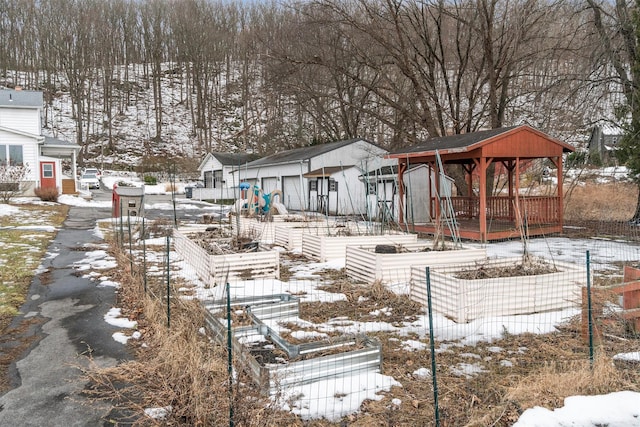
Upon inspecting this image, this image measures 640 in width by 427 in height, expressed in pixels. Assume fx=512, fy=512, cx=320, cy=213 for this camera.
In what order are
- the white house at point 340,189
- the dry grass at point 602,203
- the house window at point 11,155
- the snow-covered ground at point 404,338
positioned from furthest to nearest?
the house window at point 11,155 < the white house at point 340,189 < the dry grass at point 602,203 < the snow-covered ground at point 404,338

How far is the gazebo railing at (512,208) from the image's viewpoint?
50.0 feet

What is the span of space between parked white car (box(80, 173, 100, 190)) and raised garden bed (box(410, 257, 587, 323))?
36.3 meters

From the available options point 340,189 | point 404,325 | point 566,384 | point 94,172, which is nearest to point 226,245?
point 404,325

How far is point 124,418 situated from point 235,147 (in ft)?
169

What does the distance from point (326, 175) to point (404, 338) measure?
60.2ft

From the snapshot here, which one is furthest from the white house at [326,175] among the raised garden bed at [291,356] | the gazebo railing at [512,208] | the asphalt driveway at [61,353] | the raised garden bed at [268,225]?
the raised garden bed at [291,356]

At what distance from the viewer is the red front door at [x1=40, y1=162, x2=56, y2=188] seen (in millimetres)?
28567

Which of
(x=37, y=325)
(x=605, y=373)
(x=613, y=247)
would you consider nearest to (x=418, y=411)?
(x=605, y=373)

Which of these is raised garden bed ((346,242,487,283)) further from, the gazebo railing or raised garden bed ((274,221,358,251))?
the gazebo railing

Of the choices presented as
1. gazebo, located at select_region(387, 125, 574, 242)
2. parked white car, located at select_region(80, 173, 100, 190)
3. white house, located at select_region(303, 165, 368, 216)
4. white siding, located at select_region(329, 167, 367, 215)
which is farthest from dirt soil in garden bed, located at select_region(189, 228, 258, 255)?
parked white car, located at select_region(80, 173, 100, 190)

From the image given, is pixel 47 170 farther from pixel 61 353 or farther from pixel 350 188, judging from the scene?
pixel 61 353

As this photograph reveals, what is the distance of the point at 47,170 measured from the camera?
2883cm

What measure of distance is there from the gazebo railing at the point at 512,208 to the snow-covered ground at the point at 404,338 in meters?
3.20

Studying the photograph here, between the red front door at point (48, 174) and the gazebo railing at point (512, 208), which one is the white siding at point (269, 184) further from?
the gazebo railing at point (512, 208)
